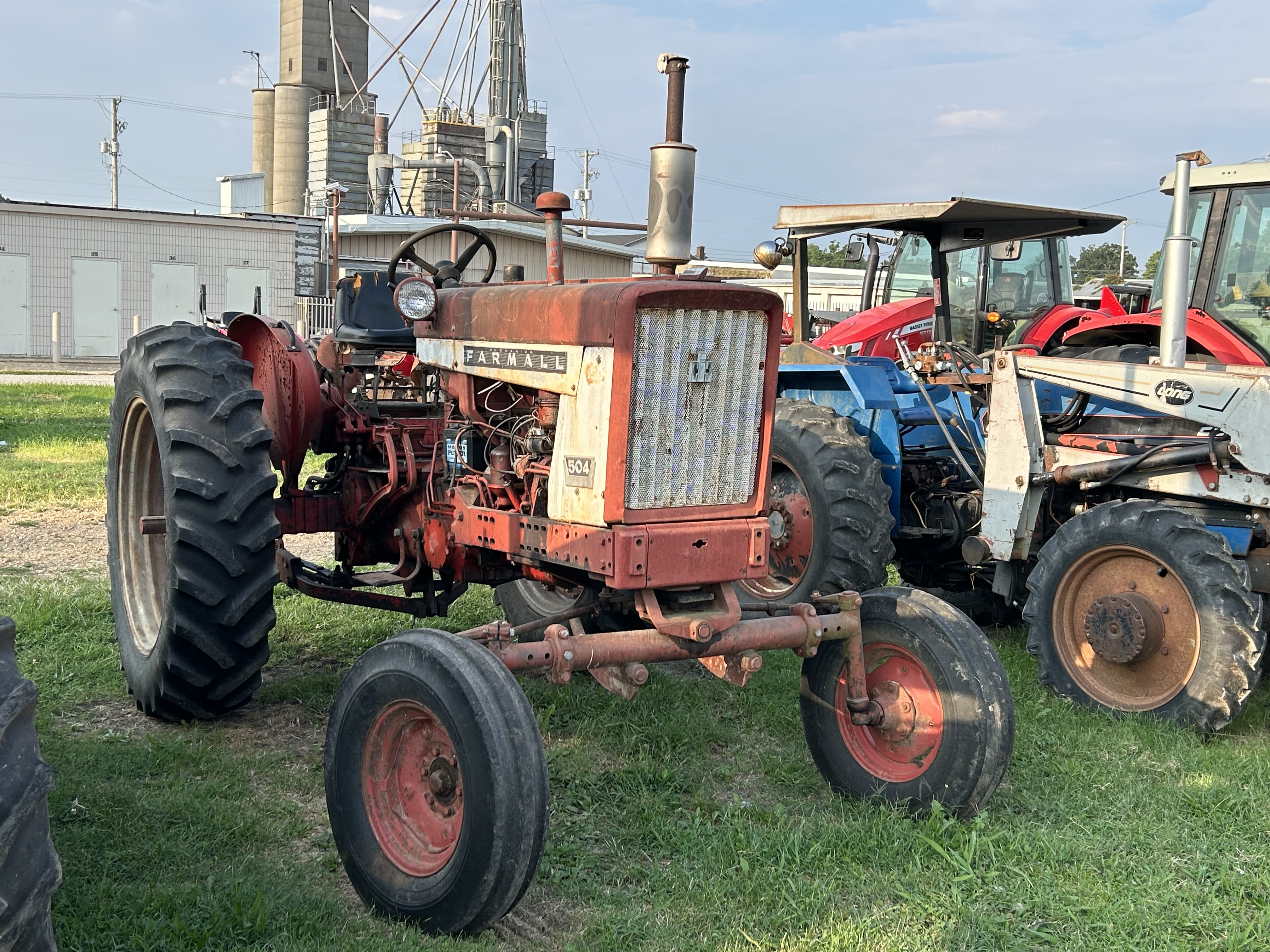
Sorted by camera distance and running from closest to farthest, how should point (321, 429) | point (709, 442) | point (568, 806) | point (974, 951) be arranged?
point (974, 951)
point (709, 442)
point (568, 806)
point (321, 429)

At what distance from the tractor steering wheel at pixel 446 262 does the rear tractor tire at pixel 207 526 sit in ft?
2.38

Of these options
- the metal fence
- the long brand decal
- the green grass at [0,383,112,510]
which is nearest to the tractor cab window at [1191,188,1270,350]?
the long brand decal

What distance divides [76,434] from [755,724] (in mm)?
9642

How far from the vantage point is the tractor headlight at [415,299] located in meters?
4.25

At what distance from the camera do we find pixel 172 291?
95.5ft

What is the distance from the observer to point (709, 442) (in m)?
3.69

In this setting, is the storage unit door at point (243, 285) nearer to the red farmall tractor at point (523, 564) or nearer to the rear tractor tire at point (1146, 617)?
the red farmall tractor at point (523, 564)

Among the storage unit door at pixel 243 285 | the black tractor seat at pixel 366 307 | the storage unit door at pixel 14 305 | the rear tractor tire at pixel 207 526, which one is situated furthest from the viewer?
the storage unit door at pixel 243 285

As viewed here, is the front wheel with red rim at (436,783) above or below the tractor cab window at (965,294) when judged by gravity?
below

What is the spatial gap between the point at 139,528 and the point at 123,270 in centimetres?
2611

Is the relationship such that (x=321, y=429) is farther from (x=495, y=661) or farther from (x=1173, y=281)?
(x=1173, y=281)

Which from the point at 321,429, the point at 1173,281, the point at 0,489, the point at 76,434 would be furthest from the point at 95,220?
the point at 1173,281

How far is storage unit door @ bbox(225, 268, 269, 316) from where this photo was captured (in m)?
29.2

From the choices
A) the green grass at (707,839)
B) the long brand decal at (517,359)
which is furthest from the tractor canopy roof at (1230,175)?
the long brand decal at (517,359)
